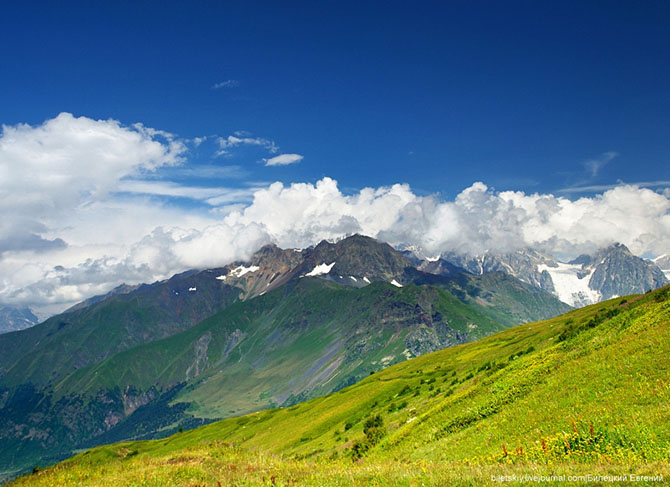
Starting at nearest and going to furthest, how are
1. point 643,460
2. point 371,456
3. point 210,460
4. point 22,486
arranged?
point 643,460 < point 22,486 < point 210,460 < point 371,456

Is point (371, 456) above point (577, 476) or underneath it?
underneath

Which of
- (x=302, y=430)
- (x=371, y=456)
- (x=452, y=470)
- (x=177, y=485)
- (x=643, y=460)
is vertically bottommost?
(x=302, y=430)

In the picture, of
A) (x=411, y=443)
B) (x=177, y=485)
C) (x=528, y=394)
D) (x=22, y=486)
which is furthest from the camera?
(x=411, y=443)

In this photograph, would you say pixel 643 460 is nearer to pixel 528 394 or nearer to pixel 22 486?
pixel 528 394

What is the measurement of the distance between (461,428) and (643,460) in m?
16.8

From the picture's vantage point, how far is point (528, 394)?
33188 millimetres

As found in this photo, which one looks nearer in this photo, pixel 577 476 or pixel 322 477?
pixel 577 476

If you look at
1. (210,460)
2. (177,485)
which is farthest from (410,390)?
(177,485)

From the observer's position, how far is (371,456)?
39281mm

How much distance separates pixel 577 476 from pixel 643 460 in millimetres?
4889

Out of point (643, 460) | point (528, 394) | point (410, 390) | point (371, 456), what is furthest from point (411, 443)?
point (410, 390)

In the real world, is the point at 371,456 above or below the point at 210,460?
below

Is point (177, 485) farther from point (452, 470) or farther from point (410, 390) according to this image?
point (410, 390)

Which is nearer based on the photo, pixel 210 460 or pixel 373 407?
pixel 210 460
